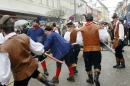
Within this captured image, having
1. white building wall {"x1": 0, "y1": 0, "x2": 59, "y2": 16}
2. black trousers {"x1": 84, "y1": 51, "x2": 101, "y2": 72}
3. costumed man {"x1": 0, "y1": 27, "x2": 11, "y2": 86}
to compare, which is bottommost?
black trousers {"x1": 84, "y1": 51, "x2": 101, "y2": 72}

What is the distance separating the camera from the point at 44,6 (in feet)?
111

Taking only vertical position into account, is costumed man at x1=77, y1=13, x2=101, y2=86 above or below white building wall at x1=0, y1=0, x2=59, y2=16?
below

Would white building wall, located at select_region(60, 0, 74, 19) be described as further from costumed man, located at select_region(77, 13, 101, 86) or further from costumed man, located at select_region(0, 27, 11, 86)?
costumed man, located at select_region(0, 27, 11, 86)

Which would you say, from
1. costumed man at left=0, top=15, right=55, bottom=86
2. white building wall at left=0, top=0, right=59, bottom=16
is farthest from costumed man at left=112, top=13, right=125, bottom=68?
white building wall at left=0, top=0, right=59, bottom=16

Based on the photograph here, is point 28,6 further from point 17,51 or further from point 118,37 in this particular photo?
point 17,51

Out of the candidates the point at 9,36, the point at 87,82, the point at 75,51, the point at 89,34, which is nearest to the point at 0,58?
the point at 9,36

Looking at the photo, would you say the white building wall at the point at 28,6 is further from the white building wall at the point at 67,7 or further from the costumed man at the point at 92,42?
the costumed man at the point at 92,42

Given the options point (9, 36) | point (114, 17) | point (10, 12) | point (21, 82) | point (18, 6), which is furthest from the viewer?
point (18, 6)

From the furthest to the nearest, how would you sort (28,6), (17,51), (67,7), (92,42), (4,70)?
(67,7)
(28,6)
(92,42)
(17,51)
(4,70)

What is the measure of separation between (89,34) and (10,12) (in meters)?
18.6

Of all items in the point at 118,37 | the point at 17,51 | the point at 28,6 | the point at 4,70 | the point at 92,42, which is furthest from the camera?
the point at 28,6

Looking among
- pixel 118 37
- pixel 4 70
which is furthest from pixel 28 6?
pixel 4 70

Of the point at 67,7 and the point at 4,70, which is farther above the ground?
the point at 67,7

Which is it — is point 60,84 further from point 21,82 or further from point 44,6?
point 44,6
